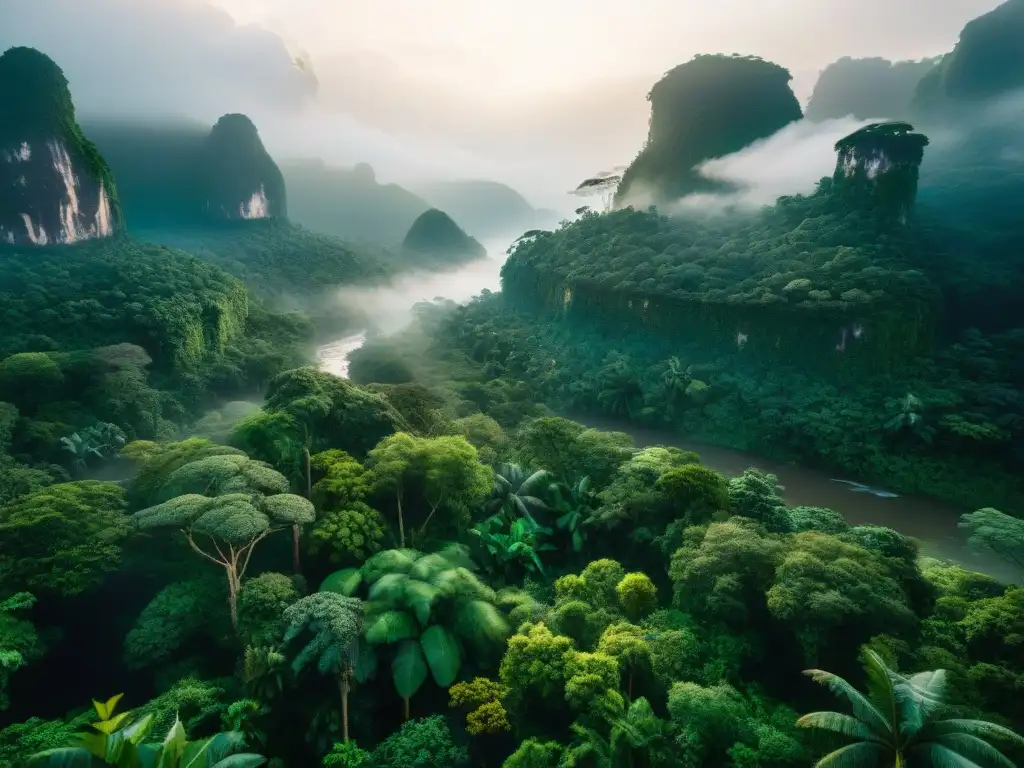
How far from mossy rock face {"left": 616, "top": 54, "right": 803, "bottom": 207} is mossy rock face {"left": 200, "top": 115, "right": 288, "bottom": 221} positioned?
213 ft

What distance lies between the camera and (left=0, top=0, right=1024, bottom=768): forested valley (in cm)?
945

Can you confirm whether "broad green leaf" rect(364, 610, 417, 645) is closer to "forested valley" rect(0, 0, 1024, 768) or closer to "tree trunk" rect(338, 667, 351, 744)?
"forested valley" rect(0, 0, 1024, 768)

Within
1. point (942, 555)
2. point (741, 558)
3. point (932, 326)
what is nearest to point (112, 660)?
point (741, 558)

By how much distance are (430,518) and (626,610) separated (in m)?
6.17

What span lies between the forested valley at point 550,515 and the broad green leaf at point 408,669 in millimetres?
58

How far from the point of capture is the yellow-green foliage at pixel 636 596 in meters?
11.8

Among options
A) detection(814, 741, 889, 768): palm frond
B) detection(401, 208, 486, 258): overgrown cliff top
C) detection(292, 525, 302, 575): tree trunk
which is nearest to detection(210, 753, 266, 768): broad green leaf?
detection(292, 525, 302, 575): tree trunk

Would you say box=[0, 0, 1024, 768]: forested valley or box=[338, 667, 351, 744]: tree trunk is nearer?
box=[0, 0, 1024, 768]: forested valley

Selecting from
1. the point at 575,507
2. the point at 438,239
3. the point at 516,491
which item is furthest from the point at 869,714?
the point at 438,239

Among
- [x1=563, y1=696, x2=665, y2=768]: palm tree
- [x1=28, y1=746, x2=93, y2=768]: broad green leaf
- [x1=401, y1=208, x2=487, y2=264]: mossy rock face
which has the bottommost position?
[x1=563, y1=696, x2=665, y2=768]: palm tree

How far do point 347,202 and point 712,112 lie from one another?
12000cm

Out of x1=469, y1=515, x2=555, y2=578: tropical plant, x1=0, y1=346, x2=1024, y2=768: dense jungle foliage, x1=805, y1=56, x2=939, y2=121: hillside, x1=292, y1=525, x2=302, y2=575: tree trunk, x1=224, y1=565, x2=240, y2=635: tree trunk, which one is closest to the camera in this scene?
x1=0, y1=346, x2=1024, y2=768: dense jungle foliage

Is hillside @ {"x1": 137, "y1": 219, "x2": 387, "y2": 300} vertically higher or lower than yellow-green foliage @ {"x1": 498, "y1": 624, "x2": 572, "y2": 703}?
higher

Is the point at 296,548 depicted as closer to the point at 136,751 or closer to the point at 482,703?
the point at 136,751
